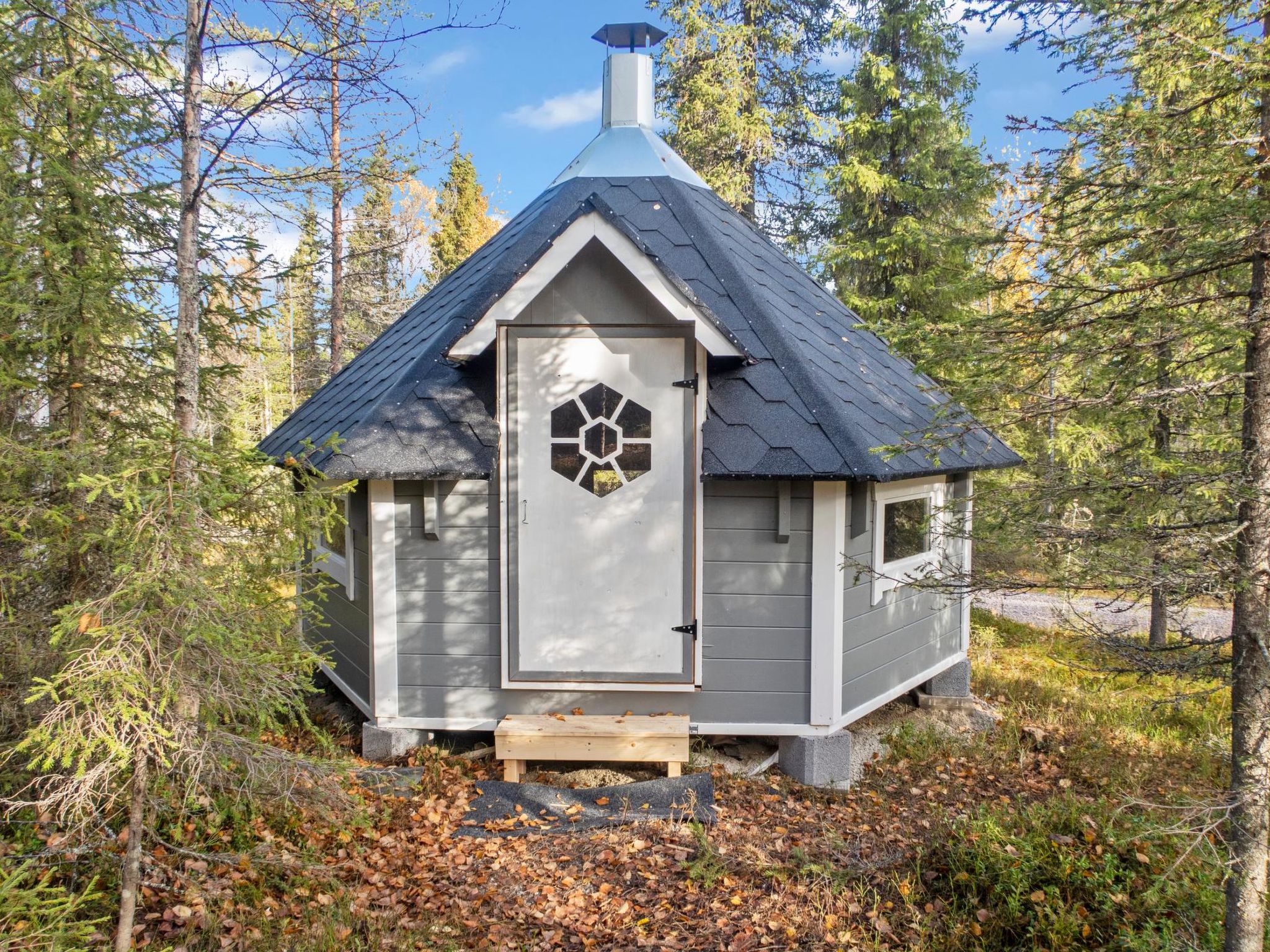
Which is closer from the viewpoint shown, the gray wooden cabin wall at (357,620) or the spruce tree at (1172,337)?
the spruce tree at (1172,337)

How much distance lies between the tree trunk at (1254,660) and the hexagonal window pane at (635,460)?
137 inches

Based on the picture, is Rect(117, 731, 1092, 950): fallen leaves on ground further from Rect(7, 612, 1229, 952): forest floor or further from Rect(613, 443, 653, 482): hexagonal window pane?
Rect(613, 443, 653, 482): hexagonal window pane

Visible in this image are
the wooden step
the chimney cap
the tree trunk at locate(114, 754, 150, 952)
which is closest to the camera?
the tree trunk at locate(114, 754, 150, 952)

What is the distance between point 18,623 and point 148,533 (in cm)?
129

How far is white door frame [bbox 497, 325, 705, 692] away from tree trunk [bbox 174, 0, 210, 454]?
2.34m

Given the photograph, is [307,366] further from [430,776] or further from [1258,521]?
[1258,521]

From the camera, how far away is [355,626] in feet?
20.6

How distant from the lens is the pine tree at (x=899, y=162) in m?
11.7

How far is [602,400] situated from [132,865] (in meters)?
3.82

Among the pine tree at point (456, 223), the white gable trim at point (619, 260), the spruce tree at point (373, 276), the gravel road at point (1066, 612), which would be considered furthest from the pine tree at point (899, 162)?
the pine tree at point (456, 223)

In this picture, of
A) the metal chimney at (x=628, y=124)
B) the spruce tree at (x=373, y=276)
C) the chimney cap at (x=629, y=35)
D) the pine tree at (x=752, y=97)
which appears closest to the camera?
the metal chimney at (x=628, y=124)

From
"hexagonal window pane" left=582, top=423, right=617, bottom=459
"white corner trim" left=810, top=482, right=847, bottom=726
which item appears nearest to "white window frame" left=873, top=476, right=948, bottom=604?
"white corner trim" left=810, top=482, right=847, bottom=726

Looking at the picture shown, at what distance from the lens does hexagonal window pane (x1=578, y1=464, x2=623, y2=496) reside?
565 centimetres

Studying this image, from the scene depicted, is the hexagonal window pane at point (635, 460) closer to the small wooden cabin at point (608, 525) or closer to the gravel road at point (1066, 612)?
the small wooden cabin at point (608, 525)
